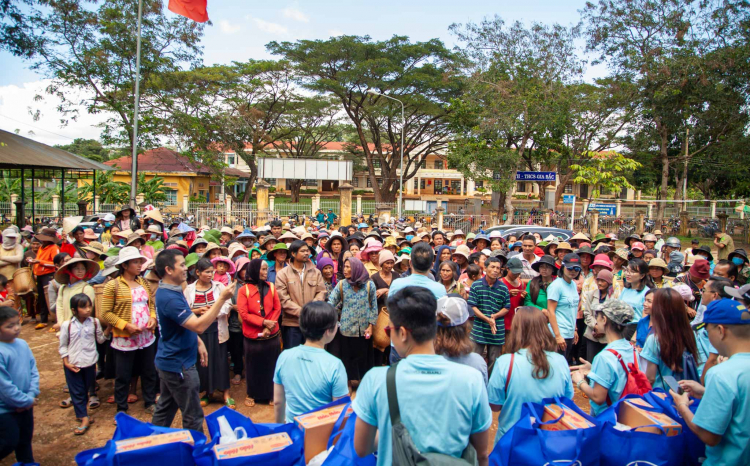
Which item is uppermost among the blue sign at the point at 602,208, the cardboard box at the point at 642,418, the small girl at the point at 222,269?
the blue sign at the point at 602,208

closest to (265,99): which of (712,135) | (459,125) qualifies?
(459,125)

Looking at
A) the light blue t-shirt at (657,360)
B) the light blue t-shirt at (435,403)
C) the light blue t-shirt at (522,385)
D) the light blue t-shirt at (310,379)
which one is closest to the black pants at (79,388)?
the light blue t-shirt at (310,379)

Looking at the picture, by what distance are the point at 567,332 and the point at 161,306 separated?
4018mm

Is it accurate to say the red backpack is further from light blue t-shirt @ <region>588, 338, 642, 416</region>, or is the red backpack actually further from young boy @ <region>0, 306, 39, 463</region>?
young boy @ <region>0, 306, 39, 463</region>

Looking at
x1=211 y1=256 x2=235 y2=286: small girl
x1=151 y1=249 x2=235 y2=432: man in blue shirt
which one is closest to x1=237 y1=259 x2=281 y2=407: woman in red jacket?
x1=211 y1=256 x2=235 y2=286: small girl

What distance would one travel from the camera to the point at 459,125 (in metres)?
27.5

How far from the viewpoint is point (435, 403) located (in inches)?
84.4

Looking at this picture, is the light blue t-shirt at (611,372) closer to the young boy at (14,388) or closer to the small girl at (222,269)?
the young boy at (14,388)

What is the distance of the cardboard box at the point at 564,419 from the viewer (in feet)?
8.71

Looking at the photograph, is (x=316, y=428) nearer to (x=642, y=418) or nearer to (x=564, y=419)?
(x=564, y=419)

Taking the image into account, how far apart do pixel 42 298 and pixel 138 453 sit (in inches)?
282

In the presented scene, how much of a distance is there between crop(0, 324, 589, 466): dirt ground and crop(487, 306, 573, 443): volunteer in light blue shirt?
2.03 metres

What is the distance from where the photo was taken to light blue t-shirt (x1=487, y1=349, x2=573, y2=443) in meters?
2.97

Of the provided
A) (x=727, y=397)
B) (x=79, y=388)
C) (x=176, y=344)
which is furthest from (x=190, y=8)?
(x=727, y=397)
